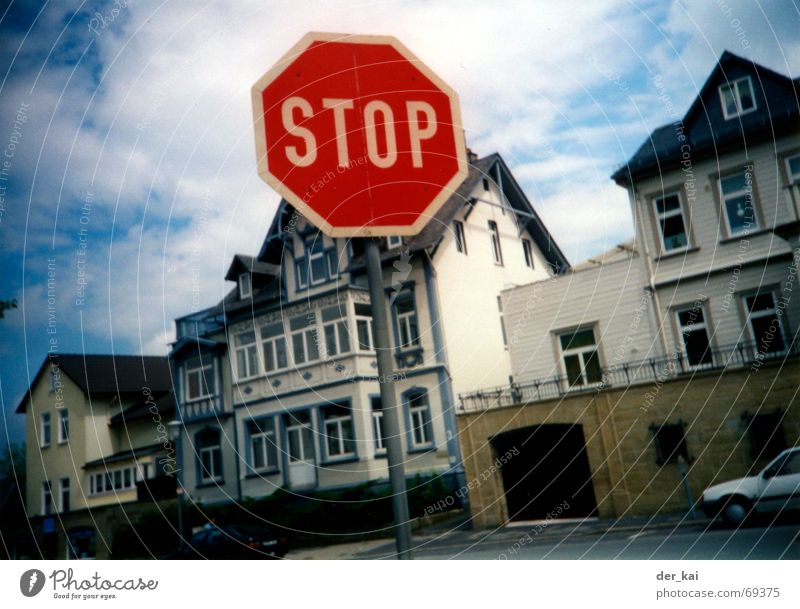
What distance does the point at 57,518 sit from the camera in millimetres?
4047

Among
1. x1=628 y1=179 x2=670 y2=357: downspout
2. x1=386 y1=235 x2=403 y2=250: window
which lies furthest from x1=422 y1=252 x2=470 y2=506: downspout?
x1=628 y1=179 x2=670 y2=357: downspout

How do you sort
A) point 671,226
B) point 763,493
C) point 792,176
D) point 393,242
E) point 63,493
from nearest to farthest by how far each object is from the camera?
point 763,493 → point 792,176 → point 671,226 → point 393,242 → point 63,493

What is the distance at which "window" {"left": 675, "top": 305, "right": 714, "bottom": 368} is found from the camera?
129 inches

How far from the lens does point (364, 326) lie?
3.69 m

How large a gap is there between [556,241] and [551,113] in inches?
26.0

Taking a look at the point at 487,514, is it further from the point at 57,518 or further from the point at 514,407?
the point at 57,518

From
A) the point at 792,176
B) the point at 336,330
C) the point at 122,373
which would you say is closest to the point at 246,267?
the point at 336,330

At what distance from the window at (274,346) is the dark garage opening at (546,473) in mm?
1228

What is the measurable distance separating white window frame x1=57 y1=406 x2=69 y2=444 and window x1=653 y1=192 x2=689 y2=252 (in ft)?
11.3

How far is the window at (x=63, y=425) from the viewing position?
4102 millimetres

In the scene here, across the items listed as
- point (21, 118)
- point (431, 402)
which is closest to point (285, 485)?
point (431, 402)

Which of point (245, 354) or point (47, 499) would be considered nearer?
point (245, 354)

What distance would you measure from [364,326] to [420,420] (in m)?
0.57

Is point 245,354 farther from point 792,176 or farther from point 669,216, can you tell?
point 792,176
